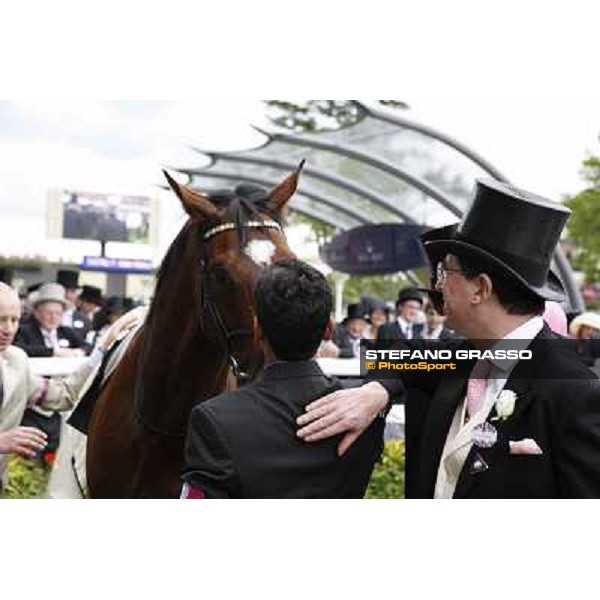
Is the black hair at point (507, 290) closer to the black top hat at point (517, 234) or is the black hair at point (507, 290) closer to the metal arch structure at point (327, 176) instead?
the black top hat at point (517, 234)

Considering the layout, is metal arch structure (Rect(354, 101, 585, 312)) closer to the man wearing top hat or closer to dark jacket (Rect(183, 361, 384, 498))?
the man wearing top hat

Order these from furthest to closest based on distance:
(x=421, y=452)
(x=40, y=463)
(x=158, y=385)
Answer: (x=40, y=463)
(x=158, y=385)
(x=421, y=452)

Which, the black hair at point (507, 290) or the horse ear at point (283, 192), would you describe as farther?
the horse ear at point (283, 192)

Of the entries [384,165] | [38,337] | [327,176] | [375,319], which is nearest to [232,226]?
[38,337]

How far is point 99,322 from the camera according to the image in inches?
390

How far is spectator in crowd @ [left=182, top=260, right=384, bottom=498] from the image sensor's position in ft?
6.16

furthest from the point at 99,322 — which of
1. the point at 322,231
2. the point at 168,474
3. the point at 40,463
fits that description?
the point at 322,231

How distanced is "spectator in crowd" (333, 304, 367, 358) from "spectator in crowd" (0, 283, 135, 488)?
5.97 meters

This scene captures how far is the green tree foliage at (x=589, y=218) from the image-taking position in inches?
870

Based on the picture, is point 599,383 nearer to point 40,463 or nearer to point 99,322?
point 40,463

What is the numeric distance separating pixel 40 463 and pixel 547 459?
4731mm

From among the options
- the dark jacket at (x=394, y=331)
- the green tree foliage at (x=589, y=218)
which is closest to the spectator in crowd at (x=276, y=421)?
the dark jacket at (x=394, y=331)

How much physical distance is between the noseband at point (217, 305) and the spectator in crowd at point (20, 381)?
0.76m

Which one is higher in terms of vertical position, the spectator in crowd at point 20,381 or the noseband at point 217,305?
the noseband at point 217,305
